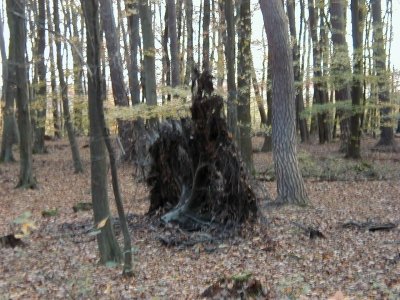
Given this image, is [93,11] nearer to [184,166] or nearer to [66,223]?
[184,166]

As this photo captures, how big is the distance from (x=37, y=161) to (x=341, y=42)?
1271 centimetres

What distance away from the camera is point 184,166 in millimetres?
10547

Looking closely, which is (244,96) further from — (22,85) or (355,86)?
(22,85)

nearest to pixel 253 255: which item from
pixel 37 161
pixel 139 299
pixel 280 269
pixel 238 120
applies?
pixel 280 269

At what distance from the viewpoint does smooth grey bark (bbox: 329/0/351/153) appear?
17.9 metres

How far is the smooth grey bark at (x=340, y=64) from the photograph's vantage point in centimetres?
1792

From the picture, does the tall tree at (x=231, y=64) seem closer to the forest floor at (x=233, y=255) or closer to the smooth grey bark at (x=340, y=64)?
the forest floor at (x=233, y=255)

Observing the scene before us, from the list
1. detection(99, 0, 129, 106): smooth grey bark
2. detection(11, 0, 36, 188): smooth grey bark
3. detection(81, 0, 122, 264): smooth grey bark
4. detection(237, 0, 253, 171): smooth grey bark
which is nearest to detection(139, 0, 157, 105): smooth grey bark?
detection(99, 0, 129, 106): smooth grey bark

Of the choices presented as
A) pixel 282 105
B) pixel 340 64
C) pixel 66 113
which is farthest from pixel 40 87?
pixel 282 105

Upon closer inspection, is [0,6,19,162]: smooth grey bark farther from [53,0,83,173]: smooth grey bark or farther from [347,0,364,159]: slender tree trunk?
[347,0,364,159]: slender tree trunk

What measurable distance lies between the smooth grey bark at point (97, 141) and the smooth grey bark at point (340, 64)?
39.1 feet

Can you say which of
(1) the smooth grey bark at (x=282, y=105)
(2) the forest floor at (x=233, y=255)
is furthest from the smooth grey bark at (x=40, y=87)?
(1) the smooth grey bark at (x=282, y=105)

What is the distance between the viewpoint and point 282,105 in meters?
12.0

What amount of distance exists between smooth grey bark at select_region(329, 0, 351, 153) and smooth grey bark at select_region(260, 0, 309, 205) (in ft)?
20.9
